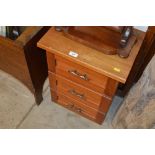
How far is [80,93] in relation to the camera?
116 centimetres

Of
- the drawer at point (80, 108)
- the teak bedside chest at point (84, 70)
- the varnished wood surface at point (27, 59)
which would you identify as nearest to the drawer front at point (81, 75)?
the teak bedside chest at point (84, 70)

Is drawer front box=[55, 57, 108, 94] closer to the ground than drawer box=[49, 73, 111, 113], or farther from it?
farther from it

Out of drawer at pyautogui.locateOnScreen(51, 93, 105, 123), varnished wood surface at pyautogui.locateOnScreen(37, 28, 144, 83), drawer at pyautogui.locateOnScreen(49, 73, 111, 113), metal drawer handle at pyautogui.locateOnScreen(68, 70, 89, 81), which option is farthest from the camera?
drawer at pyautogui.locateOnScreen(51, 93, 105, 123)

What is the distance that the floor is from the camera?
1.38m

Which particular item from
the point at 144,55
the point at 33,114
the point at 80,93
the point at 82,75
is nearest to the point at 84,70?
the point at 82,75

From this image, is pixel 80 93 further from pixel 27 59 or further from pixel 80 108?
pixel 27 59

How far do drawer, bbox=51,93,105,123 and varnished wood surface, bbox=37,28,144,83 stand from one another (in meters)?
0.43

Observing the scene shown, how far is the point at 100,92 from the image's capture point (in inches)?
41.6

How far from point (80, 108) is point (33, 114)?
1.04ft

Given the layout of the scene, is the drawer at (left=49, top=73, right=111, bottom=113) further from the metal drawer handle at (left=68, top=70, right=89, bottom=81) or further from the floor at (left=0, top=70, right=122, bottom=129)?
the floor at (left=0, top=70, right=122, bottom=129)

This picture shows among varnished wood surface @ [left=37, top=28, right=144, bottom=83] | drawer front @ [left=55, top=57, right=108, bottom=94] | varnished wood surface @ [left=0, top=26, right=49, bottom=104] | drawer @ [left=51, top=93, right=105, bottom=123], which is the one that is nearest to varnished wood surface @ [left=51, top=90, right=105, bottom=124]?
drawer @ [left=51, top=93, right=105, bottom=123]

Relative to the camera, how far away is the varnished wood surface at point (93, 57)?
865 mm

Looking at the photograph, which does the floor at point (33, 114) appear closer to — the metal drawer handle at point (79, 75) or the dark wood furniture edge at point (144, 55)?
the dark wood furniture edge at point (144, 55)

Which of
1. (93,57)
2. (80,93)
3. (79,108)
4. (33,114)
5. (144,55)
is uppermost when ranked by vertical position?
(93,57)
